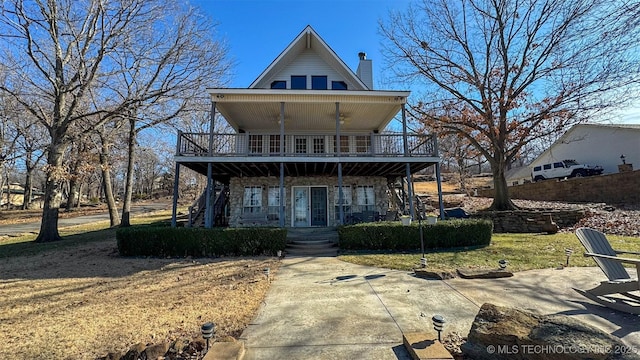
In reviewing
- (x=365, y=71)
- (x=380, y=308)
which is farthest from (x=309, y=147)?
(x=380, y=308)

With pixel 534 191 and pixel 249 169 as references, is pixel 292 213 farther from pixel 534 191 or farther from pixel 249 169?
pixel 534 191

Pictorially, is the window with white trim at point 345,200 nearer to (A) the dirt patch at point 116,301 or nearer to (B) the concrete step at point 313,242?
(B) the concrete step at point 313,242

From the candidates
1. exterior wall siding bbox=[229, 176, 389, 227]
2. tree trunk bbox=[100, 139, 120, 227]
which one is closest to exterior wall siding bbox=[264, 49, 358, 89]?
exterior wall siding bbox=[229, 176, 389, 227]

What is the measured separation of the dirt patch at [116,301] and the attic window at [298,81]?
31.4 ft

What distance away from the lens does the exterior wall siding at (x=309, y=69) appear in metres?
14.6

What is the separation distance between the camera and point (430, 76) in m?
16.5

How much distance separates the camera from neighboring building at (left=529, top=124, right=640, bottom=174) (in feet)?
61.4

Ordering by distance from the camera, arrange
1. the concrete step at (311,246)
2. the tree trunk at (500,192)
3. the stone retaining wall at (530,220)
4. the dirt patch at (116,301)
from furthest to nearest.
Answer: the tree trunk at (500,192), the stone retaining wall at (530,220), the concrete step at (311,246), the dirt patch at (116,301)

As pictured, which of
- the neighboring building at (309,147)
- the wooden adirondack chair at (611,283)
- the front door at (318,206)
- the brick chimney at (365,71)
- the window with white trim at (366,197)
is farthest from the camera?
the brick chimney at (365,71)

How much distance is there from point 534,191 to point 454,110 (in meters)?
9.66

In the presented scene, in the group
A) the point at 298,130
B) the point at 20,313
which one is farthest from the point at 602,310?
the point at 298,130

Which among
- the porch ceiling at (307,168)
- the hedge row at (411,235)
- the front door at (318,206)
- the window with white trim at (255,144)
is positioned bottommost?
the hedge row at (411,235)

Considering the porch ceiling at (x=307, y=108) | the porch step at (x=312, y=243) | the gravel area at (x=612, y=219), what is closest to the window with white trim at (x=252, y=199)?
the porch ceiling at (x=307, y=108)

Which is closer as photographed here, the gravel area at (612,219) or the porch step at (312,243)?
the porch step at (312,243)
